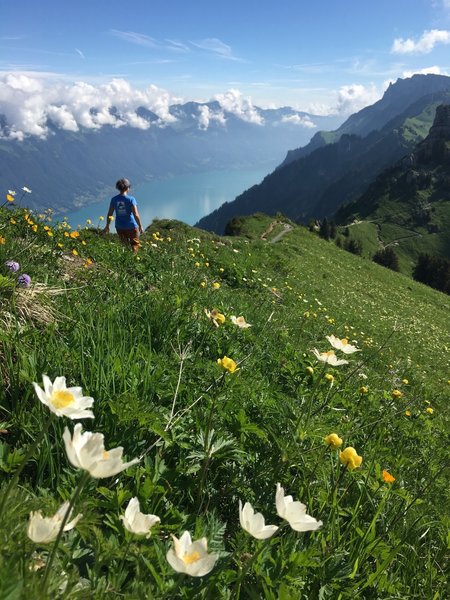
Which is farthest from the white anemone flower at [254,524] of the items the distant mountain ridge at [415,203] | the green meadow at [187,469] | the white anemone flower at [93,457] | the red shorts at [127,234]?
the distant mountain ridge at [415,203]

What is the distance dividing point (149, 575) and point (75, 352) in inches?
67.2

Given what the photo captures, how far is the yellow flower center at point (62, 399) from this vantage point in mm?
1574

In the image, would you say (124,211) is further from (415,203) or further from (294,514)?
(415,203)

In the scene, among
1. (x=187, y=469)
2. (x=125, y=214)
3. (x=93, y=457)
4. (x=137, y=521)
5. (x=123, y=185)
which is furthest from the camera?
(x=123, y=185)

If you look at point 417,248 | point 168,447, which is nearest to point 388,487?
point 168,447

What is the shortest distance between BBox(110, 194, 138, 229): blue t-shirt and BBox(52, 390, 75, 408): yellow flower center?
1035 centimetres

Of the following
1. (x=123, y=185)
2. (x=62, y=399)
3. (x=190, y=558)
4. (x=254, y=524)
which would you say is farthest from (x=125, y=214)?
(x=190, y=558)

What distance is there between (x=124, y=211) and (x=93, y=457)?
11.0m

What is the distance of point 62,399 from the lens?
62.7 inches

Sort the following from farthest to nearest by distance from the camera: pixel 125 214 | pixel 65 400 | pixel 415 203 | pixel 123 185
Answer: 1. pixel 415 203
2. pixel 123 185
3. pixel 125 214
4. pixel 65 400

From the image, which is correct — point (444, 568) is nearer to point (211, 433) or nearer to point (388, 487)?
point (388, 487)

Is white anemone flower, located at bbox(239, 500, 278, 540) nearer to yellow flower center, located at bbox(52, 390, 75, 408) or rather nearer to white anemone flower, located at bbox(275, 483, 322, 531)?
white anemone flower, located at bbox(275, 483, 322, 531)

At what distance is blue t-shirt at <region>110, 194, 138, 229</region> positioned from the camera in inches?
452

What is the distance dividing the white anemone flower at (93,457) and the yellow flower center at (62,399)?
257 millimetres
